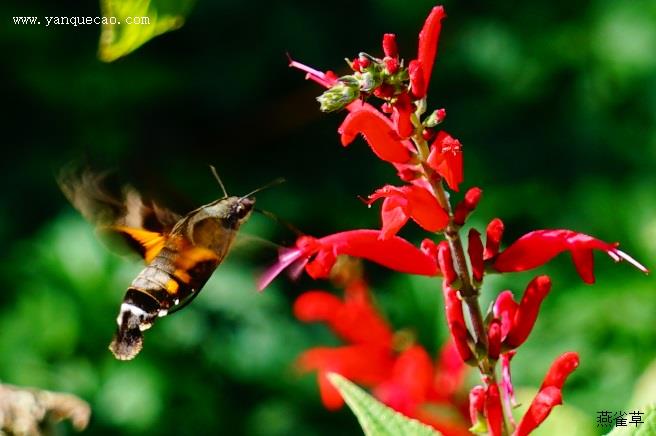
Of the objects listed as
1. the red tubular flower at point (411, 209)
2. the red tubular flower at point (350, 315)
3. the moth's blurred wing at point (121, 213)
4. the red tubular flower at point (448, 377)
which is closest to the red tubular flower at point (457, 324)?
the red tubular flower at point (411, 209)

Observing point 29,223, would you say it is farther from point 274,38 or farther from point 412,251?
point 412,251

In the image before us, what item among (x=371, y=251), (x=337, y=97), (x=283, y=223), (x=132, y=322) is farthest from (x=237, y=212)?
(x=337, y=97)

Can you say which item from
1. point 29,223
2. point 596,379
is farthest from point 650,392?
point 29,223

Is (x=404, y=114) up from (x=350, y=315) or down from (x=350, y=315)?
up

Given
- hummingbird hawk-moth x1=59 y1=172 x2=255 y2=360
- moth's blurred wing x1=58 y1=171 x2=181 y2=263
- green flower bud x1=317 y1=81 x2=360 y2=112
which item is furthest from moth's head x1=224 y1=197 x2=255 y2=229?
green flower bud x1=317 y1=81 x2=360 y2=112

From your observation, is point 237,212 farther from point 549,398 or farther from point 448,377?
point 448,377

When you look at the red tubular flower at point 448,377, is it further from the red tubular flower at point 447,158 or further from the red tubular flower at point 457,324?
the red tubular flower at point 447,158
